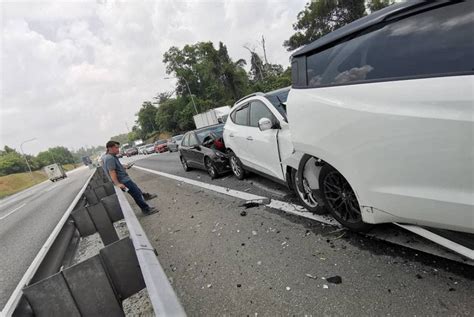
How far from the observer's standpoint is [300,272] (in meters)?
2.75

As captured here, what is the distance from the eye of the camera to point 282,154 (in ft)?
13.4

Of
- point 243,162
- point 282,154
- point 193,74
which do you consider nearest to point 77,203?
point 243,162

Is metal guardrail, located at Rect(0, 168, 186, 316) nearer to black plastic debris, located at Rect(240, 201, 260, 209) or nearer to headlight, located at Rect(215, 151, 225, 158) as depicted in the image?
black plastic debris, located at Rect(240, 201, 260, 209)

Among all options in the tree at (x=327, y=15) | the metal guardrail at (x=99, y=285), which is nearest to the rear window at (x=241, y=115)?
the metal guardrail at (x=99, y=285)

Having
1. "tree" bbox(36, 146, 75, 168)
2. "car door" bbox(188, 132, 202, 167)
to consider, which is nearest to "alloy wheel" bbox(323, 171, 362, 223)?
"car door" bbox(188, 132, 202, 167)

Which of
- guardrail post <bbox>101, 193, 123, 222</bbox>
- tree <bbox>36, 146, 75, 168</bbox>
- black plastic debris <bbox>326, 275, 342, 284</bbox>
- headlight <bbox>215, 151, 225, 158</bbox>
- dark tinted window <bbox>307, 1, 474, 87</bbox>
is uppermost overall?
tree <bbox>36, 146, 75, 168</bbox>

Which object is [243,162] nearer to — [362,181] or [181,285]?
[181,285]

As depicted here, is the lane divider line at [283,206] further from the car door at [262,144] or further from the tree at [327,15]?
the tree at [327,15]

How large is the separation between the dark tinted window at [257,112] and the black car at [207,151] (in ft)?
7.55

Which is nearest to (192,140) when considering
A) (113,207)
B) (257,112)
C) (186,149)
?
(186,149)

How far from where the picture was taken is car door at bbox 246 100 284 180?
4.30m

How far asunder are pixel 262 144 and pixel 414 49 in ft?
9.39

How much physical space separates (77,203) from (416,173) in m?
5.86

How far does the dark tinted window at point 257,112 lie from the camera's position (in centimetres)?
451
